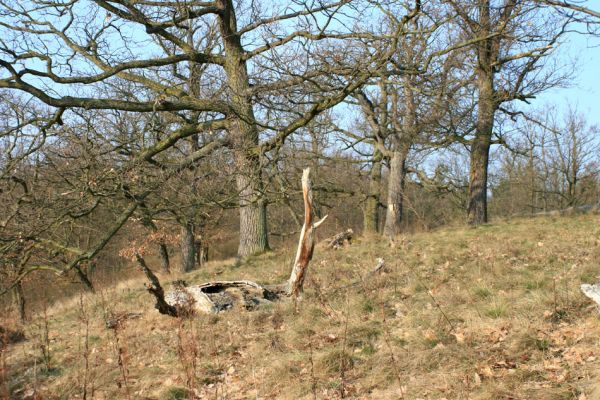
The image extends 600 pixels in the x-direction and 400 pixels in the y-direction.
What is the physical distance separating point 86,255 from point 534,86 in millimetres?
12824

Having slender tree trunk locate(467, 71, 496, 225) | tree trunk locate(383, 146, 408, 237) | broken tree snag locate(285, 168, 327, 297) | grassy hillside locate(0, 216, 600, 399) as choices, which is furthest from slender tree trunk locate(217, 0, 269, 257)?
slender tree trunk locate(467, 71, 496, 225)

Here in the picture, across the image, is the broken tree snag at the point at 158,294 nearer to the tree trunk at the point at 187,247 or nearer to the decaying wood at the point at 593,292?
the decaying wood at the point at 593,292

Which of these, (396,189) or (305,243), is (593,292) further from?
(396,189)

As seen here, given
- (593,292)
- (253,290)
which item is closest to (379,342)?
(593,292)

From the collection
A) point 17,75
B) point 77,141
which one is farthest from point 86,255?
point 17,75

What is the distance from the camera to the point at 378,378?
5.36 m

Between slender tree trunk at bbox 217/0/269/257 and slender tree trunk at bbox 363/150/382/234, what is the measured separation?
5876 mm

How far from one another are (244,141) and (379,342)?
6.85 m

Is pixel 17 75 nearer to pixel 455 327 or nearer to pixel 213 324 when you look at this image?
pixel 213 324

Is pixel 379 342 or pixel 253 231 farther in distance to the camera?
pixel 253 231

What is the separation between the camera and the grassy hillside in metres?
4.91

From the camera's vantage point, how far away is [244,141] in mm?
12266

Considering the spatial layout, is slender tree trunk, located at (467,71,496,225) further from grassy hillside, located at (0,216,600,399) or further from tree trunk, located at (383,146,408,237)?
grassy hillside, located at (0,216,600,399)

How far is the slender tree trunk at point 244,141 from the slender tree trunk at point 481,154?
6573mm
